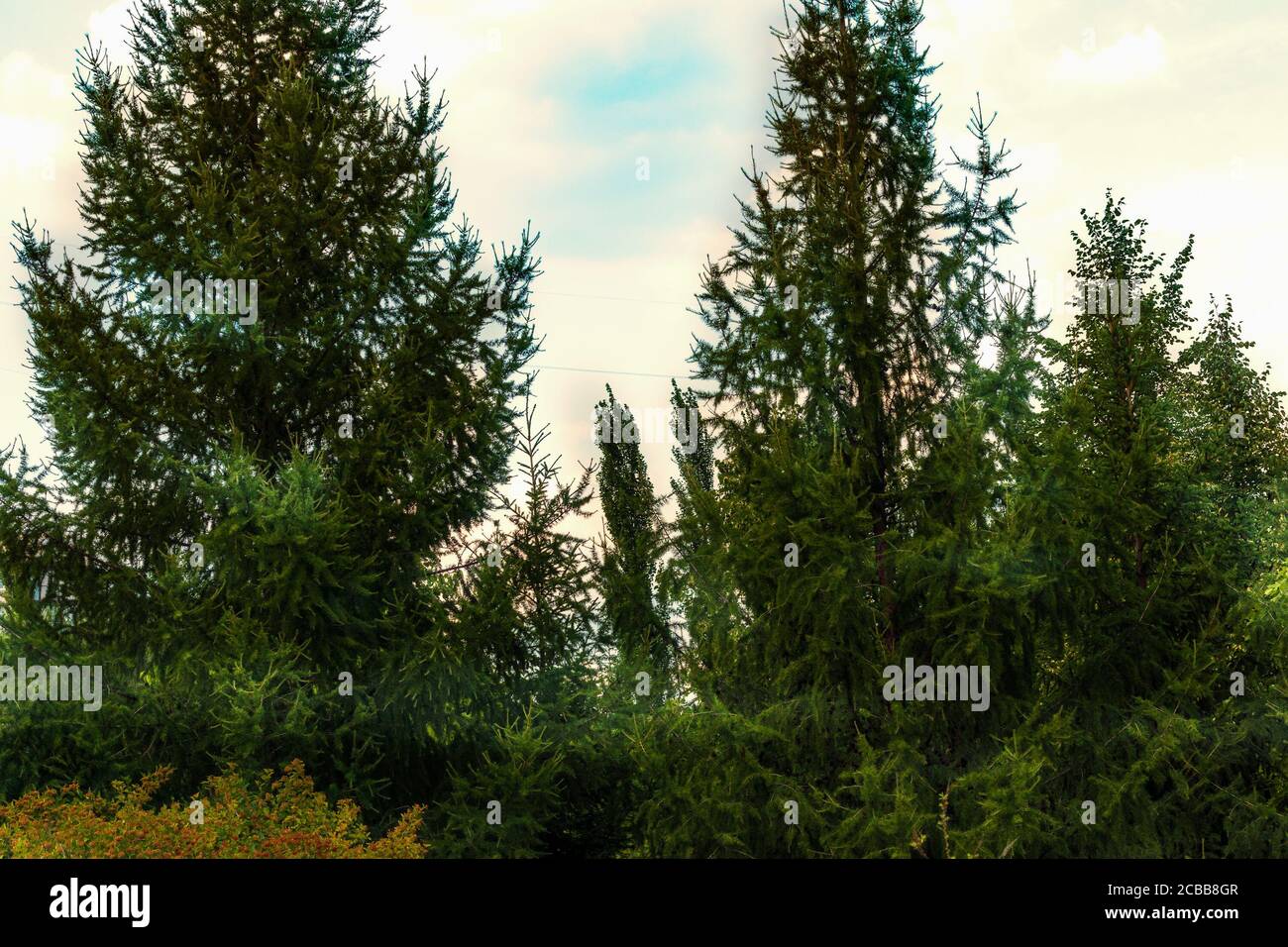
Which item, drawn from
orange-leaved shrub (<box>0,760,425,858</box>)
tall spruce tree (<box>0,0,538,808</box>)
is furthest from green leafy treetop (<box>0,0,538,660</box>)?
Answer: orange-leaved shrub (<box>0,760,425,858</box>)

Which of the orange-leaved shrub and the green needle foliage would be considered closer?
the orange-leaved shrub

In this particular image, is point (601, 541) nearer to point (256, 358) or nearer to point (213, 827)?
point (256, 358)

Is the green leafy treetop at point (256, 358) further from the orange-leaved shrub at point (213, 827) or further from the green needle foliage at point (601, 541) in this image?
the orange-leaved shrub at point (213, 827)

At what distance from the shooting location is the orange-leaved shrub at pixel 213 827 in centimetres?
925

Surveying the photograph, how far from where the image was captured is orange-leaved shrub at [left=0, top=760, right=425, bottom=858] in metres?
9.25

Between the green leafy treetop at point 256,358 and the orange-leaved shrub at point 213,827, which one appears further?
the green leafy treetop at point 256,358

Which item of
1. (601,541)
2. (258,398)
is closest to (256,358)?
(258,398)

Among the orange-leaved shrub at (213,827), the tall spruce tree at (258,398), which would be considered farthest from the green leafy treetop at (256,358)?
the orange-leaved shrub at (213,827)

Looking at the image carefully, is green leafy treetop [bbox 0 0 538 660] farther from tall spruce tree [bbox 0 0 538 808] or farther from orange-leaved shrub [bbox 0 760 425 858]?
orange-leaved shrub [bbox 0 760 425 858]

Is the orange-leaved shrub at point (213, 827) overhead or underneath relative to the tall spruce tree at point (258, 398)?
underneath

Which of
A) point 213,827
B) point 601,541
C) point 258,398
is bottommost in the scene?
point 213,827

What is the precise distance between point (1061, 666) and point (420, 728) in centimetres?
771

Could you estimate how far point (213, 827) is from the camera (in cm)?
963

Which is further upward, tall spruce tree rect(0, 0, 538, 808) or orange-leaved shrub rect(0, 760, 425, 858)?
tall spruce tree rect(0, 0, 538, 808)
